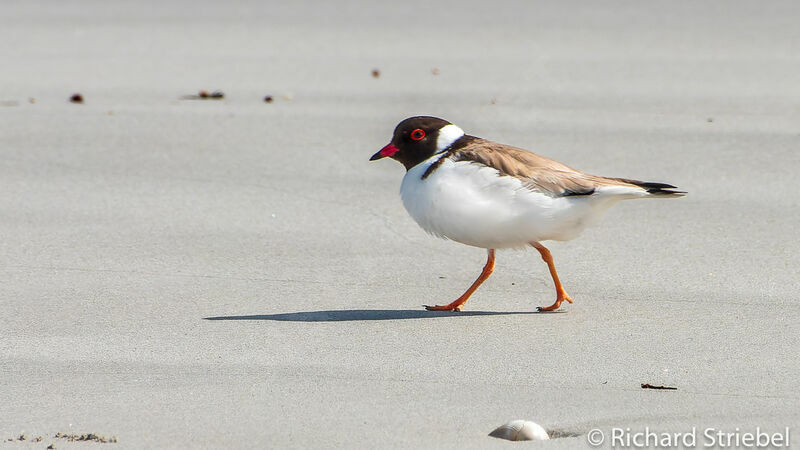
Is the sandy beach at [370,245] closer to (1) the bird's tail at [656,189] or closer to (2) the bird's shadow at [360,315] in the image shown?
(2) the bird's shadow at [360,315]

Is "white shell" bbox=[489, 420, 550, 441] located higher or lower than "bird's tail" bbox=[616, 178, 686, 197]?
lower

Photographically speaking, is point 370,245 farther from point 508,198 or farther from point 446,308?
point 508,198

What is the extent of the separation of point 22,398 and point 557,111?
5202 millimetres

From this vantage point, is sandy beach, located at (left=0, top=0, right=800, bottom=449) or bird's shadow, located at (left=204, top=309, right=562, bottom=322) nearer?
sandy beach, located at (left=0, top=0, right=800, bottom=449)

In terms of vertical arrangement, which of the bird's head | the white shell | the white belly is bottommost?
the white shell

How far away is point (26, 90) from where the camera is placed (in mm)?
8711

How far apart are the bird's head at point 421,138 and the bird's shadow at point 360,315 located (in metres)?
0.69

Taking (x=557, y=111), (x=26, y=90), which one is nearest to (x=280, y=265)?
(x=557, y=111)

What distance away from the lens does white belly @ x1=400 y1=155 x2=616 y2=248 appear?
452 centimetres

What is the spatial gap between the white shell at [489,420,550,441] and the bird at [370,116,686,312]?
55.6 inches

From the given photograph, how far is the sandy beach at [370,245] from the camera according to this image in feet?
11.5

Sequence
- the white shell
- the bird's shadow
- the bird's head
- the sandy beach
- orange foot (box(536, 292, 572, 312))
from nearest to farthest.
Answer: the white shell < the sandy beach < the bird's shadow < orange foot (box(536, 292, 572, 312)) < the bird's head

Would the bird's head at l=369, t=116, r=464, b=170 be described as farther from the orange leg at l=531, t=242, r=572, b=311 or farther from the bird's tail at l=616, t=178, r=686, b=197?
the bird's tail at l=616, t=178, r=686, b=197

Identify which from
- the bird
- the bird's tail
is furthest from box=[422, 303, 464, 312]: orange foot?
the bird's tail
